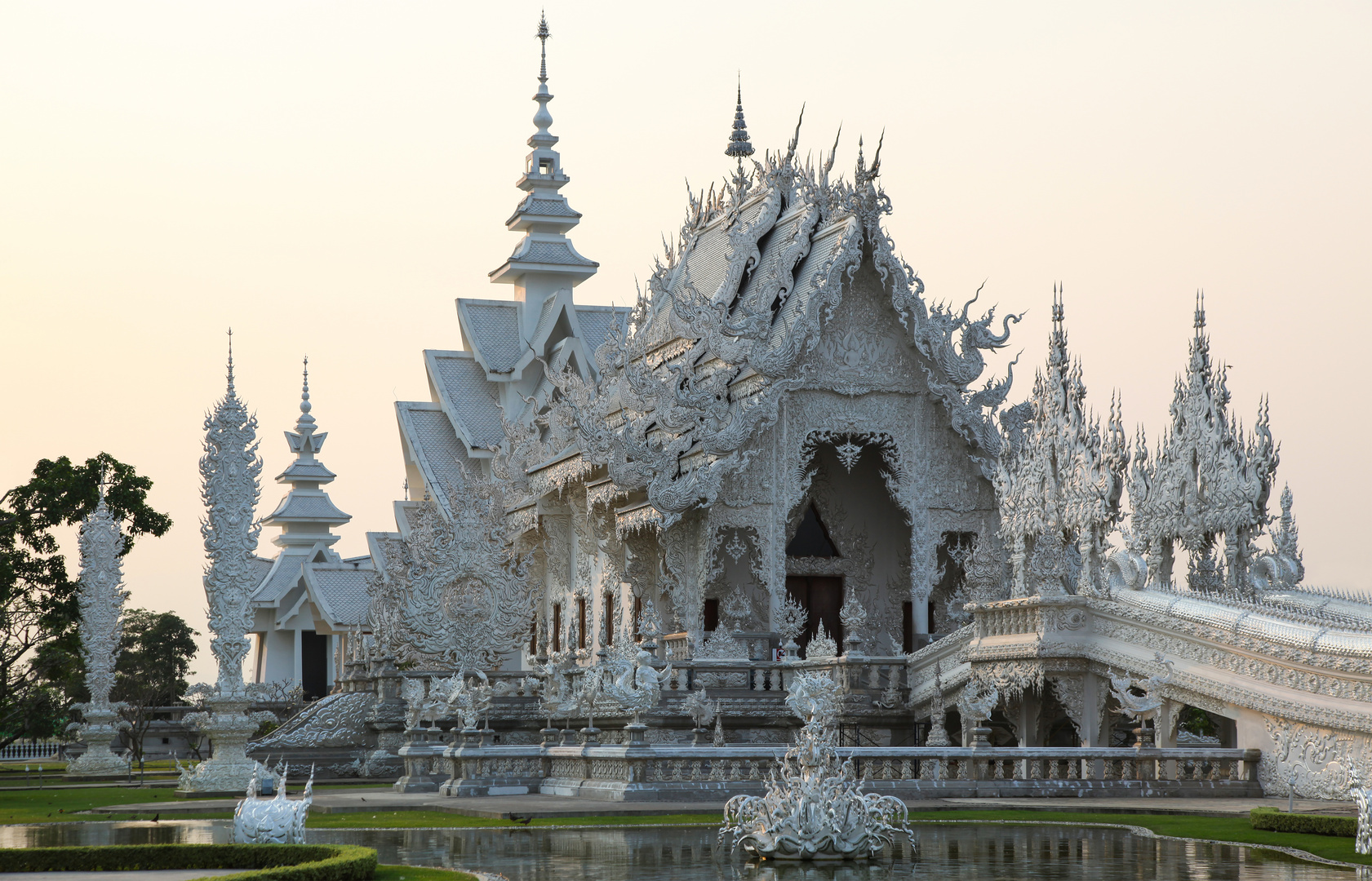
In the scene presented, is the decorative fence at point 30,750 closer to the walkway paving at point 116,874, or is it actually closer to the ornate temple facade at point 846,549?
the ornate temple facade at point 846,549

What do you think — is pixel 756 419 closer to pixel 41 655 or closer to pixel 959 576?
pixel 959 576

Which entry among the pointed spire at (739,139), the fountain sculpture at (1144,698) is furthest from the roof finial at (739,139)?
the fountain sculpture at (1144,698)

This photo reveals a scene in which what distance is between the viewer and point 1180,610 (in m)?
19.5

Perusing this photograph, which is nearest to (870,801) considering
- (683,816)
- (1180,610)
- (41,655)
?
(683,816)

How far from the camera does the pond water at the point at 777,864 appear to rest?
433 inches

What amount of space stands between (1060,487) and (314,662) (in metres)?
31.2

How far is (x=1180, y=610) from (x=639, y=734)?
631 cm

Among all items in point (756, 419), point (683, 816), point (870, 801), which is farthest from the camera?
point (756, 419)

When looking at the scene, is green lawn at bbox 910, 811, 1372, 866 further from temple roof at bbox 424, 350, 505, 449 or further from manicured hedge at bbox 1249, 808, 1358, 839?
temple roof at bbox 424, 350, 505, 449

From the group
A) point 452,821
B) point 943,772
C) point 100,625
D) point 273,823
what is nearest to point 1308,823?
point 943,772

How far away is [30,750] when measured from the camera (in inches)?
1853

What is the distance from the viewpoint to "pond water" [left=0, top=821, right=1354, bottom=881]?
11.0 metres

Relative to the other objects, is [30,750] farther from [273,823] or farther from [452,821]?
[273,823]

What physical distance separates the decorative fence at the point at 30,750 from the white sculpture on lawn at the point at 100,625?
1488 cm
